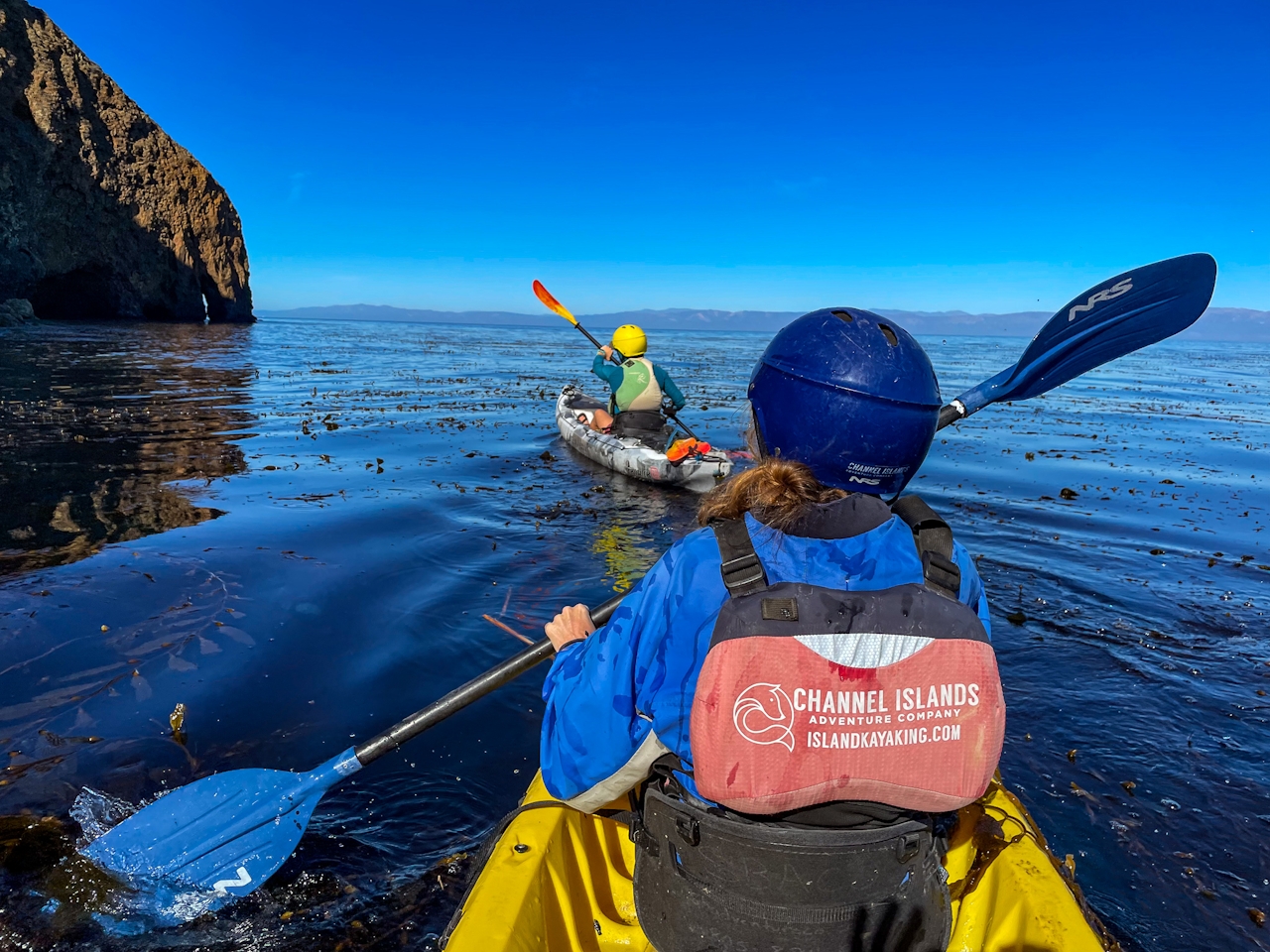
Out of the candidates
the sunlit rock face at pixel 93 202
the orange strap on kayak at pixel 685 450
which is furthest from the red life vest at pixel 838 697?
the sunlit rock face at pixel 93 202

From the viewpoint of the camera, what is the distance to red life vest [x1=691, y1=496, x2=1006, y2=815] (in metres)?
1.57

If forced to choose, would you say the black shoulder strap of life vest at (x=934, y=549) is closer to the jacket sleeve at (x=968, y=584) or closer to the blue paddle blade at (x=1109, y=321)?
the jacket sleeve at (x=968, y=584)

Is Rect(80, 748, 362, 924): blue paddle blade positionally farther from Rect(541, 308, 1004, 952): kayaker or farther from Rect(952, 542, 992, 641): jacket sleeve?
Rect(952, 542, 992, 641): jacket sleeve

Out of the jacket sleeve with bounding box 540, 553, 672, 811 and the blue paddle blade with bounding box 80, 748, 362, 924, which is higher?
the jacket sleeve with bounding box 540, 553, 672, 811

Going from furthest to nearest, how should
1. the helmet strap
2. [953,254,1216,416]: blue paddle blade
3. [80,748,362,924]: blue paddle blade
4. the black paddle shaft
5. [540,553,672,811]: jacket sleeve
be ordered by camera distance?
1. [953,254,1216,416]: blue paddle blade
2. [80,748,362,924]: blue paddle blade
3. the black paddle shaft
4. the helmet strap
5. [540,553,672,811]: jacket sleeve

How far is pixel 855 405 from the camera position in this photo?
193cm

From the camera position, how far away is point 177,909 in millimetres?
3174

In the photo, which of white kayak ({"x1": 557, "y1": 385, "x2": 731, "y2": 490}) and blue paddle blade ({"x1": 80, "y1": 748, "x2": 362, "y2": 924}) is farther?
white kayak ({"x1": 557, "y1": 385, "x2": 731, "y2": 490})

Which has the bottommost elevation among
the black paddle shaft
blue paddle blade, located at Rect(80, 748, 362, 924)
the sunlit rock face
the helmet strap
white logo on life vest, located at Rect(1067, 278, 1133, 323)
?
blue paddle blade, located at Rect(80, 748, 362, 924)

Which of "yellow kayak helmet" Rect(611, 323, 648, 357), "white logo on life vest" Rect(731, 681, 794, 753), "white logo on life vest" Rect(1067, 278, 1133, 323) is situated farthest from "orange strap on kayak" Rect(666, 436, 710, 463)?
"white logo on life vest" Rect(731, 681, 794, 753)

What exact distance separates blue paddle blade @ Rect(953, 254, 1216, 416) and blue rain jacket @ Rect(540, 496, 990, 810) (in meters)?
2.24

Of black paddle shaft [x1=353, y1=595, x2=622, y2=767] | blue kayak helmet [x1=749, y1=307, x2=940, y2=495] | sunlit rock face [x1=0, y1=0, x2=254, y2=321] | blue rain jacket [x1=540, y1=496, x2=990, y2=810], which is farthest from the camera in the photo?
sunlit rock face [x1=0, y1=0, x2=254, y2=321]

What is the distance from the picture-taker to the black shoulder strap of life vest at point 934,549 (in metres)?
1.69

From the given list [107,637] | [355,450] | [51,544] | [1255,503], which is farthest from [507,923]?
[1255,503]
